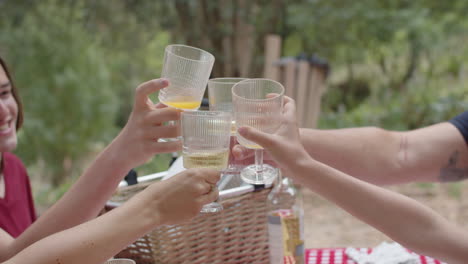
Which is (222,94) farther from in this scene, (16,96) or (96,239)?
(16,96)

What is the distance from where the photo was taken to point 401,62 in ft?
25.1

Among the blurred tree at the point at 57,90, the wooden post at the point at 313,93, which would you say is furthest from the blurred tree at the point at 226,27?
the wooden post at the point at 313,93

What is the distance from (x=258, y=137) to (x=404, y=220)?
0.43m

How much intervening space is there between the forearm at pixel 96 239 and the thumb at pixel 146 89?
14.2 inches

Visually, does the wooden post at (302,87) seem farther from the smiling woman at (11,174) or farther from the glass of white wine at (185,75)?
the glass of white wine at (185,75)

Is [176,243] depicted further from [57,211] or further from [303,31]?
[303,31]

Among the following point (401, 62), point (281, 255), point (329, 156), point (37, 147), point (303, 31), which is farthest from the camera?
point (401, 62)

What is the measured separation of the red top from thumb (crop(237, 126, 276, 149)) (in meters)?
1.19

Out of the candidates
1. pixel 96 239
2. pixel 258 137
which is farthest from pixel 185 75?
pixel 96 239

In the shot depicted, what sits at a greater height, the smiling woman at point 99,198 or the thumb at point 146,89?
the thumb at point 146,89

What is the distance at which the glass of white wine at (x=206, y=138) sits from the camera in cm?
117

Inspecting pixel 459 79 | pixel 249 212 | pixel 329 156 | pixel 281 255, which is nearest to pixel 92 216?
pixel 249 212

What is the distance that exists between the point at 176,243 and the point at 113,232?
0.43m

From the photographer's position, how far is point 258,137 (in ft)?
3.61
